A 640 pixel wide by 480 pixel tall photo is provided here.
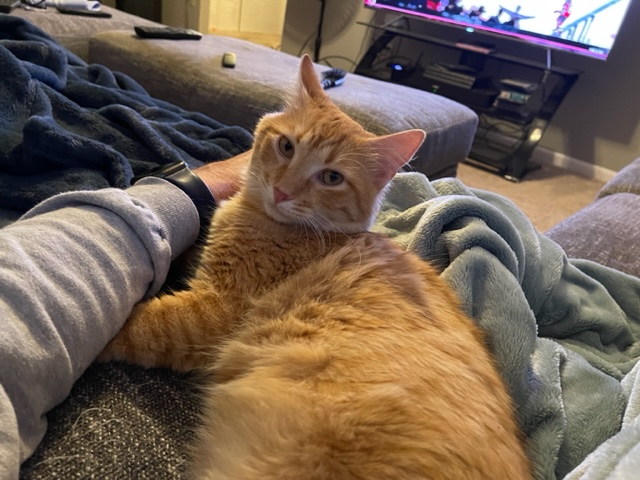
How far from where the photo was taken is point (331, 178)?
1.05m

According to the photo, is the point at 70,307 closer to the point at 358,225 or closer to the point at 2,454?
the point at 2,454

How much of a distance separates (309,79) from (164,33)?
65.7 inches

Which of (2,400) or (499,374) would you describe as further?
(499,374)

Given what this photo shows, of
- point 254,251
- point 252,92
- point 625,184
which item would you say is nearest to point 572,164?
point 625,184

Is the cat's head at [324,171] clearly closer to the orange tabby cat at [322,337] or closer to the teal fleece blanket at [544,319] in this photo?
the orange tabby cat at [322,337]

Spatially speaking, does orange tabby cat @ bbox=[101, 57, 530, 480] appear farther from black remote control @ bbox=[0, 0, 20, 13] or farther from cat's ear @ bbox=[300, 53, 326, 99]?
black remote control @ bbox=[0, 0, 20, 13]

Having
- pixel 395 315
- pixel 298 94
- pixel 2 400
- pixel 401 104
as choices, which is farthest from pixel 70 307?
pixel 401 104

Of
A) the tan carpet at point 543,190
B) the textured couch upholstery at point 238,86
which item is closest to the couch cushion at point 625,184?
the textured couch upholstery at point 238,86

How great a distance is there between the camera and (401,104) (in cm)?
213

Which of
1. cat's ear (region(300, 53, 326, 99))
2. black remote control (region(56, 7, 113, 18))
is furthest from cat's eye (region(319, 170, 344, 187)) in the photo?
black remote control (region(56, 7, 113, 18))

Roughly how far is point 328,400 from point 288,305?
0.23 m

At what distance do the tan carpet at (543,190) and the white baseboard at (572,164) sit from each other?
0.07 meters

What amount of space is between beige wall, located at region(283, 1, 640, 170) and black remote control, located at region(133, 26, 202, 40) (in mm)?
2581

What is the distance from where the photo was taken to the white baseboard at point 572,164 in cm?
382
